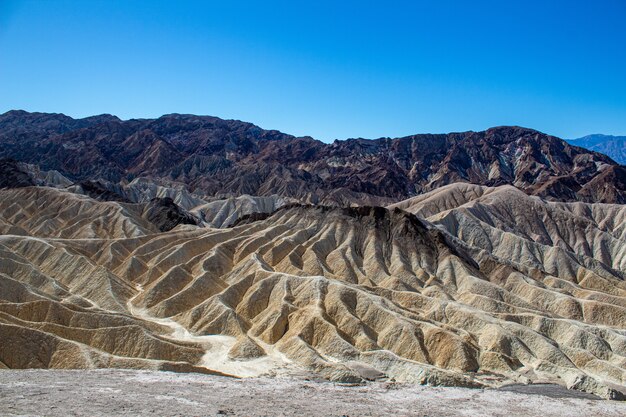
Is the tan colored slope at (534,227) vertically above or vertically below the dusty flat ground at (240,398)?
above

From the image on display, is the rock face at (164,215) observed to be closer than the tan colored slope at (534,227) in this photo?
No

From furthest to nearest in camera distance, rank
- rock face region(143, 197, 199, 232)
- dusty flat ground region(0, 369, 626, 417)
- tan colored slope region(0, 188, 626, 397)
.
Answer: rock face region(143, 197, 199, 232) < tan colored slope region(0, 188, 626, 397) < dusty flat ground region(0, 369, 626, 417)

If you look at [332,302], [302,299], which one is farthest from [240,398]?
[302,299]

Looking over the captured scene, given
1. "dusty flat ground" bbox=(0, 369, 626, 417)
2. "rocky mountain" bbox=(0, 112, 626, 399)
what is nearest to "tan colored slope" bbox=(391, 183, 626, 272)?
"rocky mountain" bbox=(0, 112, 626, 399)

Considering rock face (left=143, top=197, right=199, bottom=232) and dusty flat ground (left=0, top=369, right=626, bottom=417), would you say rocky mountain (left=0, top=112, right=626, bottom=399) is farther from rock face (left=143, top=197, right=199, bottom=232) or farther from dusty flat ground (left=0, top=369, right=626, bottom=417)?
dusty flat ground (left=0, top=369, right=626, bottom=417)

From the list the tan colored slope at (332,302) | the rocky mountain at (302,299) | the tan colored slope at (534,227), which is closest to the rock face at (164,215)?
the rocky mountain at (302,299)

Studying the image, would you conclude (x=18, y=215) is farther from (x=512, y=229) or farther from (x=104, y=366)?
(x=512, y=229)

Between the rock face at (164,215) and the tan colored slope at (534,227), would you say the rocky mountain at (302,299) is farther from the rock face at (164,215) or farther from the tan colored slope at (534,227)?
the tan colored slope at (534,227)
